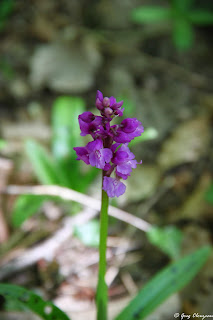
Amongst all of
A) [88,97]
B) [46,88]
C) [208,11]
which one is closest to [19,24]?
[46,88]

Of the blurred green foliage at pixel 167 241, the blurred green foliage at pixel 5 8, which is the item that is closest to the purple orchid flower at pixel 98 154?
the blurred green foliage at pixel 167 241

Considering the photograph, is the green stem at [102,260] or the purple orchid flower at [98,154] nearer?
the purple orchid flower at [98,154]

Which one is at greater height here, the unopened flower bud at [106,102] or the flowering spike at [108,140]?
the unopened flower bud at [106,102]

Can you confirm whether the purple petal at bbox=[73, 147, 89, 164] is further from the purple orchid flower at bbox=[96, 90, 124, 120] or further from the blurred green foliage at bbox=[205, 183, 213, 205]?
the blurred green foliage at bbox=[205, 183, 213, 205]

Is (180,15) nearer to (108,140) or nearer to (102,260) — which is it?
(108,140)

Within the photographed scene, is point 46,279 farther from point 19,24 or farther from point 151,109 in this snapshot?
point 19,24

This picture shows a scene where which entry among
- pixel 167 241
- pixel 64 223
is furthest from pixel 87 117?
pixel 64 223

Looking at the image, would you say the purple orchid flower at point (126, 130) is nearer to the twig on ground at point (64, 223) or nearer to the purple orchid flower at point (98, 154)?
the purple orchid flower at point (98, 154)

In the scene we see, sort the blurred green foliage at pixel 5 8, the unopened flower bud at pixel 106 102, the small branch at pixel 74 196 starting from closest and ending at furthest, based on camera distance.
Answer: the unopened flower bud at pixel 106 102 → the small branch at pixel 74 196 → the blurred green foliage at pixel 5 8
